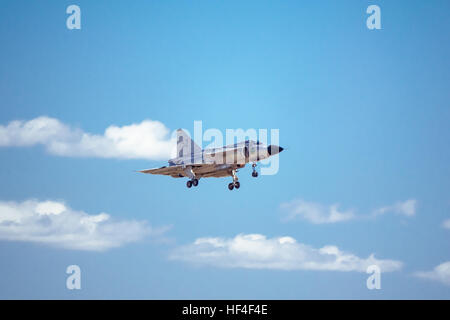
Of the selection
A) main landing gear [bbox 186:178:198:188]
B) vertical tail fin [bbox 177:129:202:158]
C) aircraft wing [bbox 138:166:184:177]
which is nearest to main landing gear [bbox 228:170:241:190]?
main landing gear [bbox 186:178:198:188]

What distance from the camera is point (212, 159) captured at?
109875 mm

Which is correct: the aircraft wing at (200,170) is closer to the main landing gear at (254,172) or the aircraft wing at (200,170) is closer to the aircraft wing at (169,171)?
the aircraft wing at (169,171)

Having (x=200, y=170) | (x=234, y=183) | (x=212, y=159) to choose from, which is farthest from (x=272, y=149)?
(x=200, y=170)

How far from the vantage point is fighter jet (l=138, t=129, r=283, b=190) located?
106m

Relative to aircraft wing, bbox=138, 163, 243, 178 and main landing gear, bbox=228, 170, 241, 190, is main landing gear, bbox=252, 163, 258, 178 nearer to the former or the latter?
aircraft wing, bbox=138, 163, 243, 178

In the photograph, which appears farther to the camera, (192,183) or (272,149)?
(192,183)

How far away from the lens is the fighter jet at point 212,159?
105688mm

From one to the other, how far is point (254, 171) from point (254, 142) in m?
4.86

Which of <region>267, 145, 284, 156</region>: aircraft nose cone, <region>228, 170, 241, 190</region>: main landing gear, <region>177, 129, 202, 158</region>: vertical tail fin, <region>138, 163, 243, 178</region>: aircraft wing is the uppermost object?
<region>177, 129, 202, 158</region>: vertical tail fin

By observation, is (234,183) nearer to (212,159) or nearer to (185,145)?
(212,159)

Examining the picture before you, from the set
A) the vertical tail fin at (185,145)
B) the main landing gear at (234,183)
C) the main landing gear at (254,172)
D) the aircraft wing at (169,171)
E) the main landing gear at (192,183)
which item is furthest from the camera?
the vertical tail fin at (185,145)

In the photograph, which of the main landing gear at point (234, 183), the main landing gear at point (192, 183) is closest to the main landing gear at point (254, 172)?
the main landing gear at point (234, 183)
